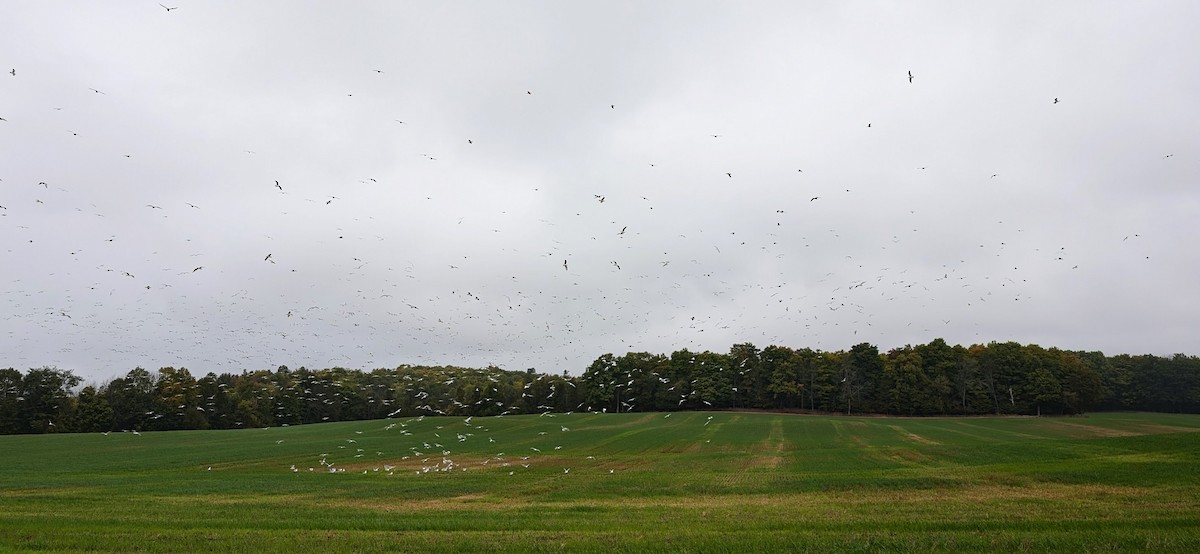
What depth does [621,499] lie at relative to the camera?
22.6 m

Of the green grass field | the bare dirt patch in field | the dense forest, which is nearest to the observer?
the green grass field

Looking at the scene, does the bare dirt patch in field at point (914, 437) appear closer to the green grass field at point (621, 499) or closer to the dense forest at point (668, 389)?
the green grass field at point (621, 499)

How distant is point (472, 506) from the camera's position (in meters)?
21.0

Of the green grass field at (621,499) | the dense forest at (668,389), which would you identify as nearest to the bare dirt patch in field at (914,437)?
the green grass field at (621,499)

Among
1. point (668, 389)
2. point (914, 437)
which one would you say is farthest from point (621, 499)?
point (668, 389)

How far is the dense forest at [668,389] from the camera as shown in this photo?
9712 cm

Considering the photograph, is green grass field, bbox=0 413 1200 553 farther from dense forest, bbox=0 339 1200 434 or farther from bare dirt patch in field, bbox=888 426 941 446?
dense forest, bbox=0 339 1200 434

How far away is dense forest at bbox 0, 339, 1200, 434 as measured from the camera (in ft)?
319

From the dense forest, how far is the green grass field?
61394mm

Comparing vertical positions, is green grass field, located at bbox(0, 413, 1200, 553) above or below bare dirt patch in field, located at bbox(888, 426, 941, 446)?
above

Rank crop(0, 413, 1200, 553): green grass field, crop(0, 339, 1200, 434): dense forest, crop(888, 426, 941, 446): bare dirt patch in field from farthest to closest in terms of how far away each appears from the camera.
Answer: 1. crop(0, 339, 1200, 434): dense forest
2. crop(888, 426, 941, 446): bare dirt patch in field
3. crop(0, 413, 1200, 553): green grass field

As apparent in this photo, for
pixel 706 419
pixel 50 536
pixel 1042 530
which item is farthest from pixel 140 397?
pixel 1042 530

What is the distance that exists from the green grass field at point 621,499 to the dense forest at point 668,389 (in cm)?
6139

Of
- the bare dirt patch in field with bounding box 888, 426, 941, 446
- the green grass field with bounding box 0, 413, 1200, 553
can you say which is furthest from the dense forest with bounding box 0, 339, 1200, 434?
the green grass field with bounding box 0, 413, 1200, 553
